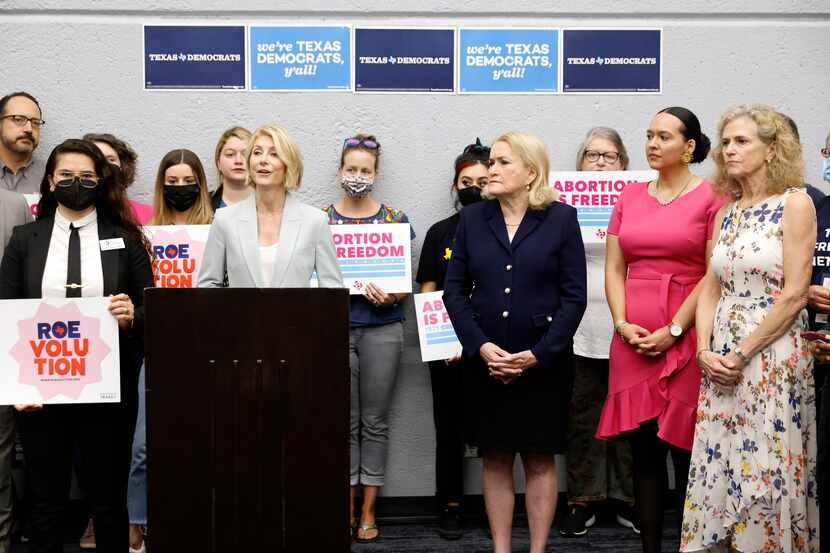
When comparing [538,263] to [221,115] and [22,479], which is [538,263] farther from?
[22,479]

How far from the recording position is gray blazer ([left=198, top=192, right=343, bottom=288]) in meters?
3.50

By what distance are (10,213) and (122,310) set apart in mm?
997

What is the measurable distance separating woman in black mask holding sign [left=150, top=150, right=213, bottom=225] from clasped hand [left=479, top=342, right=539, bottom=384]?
1.79m

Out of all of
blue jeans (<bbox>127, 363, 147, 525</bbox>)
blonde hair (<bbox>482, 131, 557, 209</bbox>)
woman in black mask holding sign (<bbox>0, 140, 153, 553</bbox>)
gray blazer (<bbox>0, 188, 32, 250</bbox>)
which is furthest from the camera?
blue jeans (<bbox>127, 363, 147, 525</bbox>)

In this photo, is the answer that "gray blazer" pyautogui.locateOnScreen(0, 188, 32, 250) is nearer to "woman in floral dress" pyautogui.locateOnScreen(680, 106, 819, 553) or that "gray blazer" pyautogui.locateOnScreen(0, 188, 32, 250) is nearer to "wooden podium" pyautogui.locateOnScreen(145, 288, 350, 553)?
"wooden podium" pyautogui.locateOnScreen(145, 288, 350, 553)

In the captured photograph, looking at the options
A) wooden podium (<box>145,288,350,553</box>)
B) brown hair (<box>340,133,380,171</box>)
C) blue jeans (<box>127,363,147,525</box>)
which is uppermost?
brown hair (<box>340,133,380,171</box>)

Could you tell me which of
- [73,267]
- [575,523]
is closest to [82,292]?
[73,267]

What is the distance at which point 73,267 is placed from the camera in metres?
3.58

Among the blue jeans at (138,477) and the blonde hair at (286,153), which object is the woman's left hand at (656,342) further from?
the blue jeans at (138,477)

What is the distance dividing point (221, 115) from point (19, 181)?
121cm

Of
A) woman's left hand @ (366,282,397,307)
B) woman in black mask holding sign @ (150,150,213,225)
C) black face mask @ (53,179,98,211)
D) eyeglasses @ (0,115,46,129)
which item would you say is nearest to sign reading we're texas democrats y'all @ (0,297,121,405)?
black face mask @ (53,179,98,211)

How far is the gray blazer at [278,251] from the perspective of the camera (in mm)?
3502

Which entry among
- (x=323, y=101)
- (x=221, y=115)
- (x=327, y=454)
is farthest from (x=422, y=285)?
(x=327, y=454)

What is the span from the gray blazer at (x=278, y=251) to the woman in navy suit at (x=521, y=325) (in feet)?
2.13
